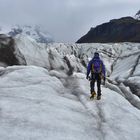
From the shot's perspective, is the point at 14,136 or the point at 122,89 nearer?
the point at 14,136

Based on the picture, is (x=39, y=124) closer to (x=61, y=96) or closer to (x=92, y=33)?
(x=61, y=96)

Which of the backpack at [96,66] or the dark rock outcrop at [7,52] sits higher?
the backpack at [96,66]

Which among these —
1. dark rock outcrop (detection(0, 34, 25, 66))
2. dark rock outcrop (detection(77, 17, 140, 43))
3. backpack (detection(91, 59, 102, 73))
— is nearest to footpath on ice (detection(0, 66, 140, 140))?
backpack (detection(91, 59, 102, 73))

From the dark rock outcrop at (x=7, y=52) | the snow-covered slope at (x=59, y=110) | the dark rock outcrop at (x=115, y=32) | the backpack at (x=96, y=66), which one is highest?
the backpack at (x=96, y=66)

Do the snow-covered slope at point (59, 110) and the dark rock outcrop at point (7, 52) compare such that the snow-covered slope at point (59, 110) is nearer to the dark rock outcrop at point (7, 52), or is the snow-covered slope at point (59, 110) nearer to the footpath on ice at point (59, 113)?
the footpath on ice at point (59, 113)

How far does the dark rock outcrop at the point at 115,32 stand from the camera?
157125mm

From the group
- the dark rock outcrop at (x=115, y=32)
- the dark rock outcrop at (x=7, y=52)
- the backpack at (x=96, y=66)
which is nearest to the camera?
the backpack at (x=96, y=66)

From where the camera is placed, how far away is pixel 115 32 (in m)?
168

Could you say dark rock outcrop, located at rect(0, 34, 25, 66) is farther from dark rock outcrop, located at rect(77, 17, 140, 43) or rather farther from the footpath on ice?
dark rock outcrop, located at rect(77, 17, 140, 43)

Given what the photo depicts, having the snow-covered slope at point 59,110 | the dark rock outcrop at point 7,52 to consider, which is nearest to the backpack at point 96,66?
the snow-covered slope at point 59,110

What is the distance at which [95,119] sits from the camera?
23406mm

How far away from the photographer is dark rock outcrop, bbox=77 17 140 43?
516 ft

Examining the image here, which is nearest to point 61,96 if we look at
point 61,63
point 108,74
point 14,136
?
point 14,136

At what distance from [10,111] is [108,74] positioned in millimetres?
36942
